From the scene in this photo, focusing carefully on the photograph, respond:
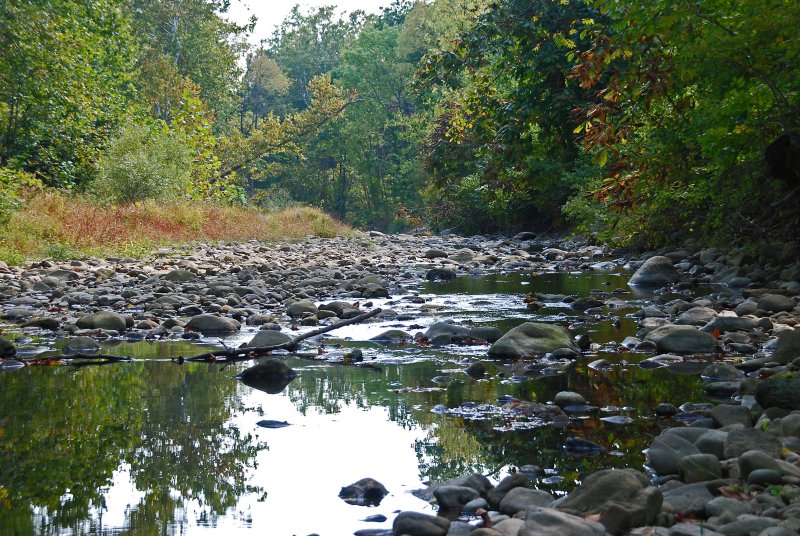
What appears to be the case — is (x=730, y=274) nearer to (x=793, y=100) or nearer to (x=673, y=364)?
(x=793, y=100)

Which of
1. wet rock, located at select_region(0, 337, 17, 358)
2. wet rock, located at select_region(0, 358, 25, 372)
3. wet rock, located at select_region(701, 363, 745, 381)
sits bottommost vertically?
wet rock, located at select_region(701, 363, 745, 381)

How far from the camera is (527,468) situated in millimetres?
2965

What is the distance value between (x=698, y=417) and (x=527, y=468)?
3.63 ft

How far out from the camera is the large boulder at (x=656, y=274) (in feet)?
32.8

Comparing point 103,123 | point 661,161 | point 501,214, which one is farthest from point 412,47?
point 661,161

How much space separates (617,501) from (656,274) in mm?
8200

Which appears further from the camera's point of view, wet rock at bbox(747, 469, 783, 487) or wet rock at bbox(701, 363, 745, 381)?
wet rock at bbox(701, 363, 745, 381)

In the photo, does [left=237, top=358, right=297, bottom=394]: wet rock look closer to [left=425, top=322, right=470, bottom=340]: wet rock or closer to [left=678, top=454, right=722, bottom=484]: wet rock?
[left=425, top=322, right=470, bottom=340]: wet rock

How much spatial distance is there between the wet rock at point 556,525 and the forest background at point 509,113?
15.5ft

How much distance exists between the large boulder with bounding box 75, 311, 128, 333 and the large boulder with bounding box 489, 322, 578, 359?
3.23 m

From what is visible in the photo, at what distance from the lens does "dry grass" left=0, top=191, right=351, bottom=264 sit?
42.1 feet

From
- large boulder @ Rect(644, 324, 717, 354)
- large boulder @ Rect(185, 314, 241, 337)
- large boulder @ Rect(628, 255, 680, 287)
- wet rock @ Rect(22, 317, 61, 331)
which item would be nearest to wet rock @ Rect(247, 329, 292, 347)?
large boulder @ Rect(185, 314, 241, 337)

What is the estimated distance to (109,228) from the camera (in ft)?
50.0

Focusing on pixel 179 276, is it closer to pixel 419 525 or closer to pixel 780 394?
pixel 780 394
